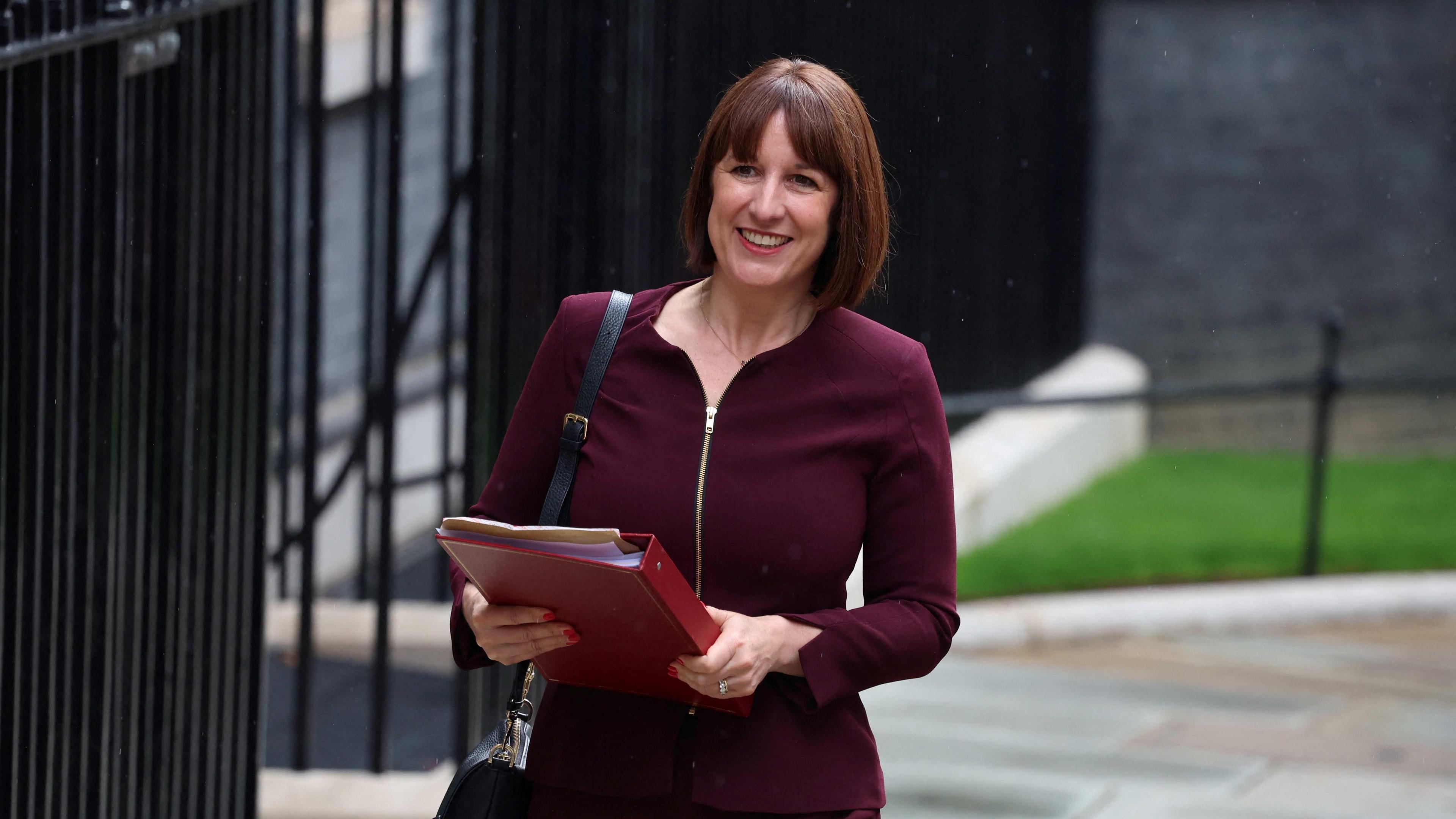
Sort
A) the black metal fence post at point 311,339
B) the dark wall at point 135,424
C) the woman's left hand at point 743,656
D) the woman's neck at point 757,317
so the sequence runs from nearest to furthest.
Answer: the woman's left hand at point 743,656, the woman's neck at point 757,317, the dark wall at point 135,424, the black metal fence post at point 311,339

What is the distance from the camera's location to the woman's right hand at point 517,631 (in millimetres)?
2201

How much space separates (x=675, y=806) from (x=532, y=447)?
1.68 feet

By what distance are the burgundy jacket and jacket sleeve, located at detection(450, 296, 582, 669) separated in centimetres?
3

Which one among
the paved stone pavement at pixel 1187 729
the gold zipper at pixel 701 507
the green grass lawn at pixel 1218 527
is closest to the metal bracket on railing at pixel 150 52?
the gold zipper at pixel 701 507

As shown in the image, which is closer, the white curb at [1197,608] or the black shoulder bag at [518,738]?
the black shoulder bag at [518,738]

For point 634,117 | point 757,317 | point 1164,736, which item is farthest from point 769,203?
point 1164,736

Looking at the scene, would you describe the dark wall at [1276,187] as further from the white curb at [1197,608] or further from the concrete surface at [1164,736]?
the concrete surface at [1164,736]

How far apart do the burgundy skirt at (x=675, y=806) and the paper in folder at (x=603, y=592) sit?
75mm

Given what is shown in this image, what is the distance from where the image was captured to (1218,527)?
1034 cm

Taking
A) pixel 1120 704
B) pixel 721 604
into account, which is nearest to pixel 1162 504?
pixel 1120 704

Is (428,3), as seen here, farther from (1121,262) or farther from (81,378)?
(1121,262)

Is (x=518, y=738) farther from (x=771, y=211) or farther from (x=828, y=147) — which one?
(x=828, y=147)

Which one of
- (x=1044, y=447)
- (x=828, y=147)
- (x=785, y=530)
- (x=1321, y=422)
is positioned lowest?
(x=1044, y=447)

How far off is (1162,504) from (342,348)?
5055 millimetres
